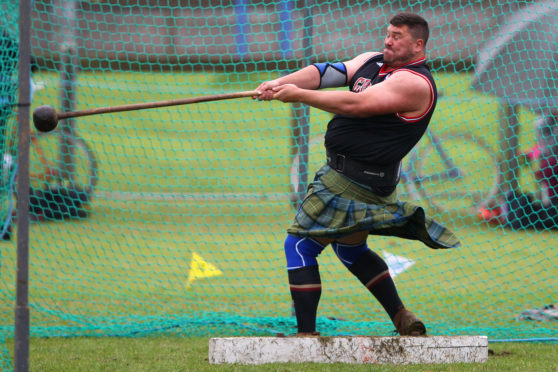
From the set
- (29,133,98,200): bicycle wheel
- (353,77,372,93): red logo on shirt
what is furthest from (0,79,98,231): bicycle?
(353,77,372,93): red logo on shirt

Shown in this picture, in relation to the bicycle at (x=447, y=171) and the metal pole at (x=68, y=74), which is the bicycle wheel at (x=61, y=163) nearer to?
the metal pole at (x=68, y=74)

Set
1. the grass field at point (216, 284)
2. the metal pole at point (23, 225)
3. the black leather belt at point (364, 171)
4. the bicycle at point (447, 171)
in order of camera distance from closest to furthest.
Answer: the metal pole at point (23, 225), the black leather belt at point (364, 171), the grass field at point (216, 284), the bicycle at point (447, 171)

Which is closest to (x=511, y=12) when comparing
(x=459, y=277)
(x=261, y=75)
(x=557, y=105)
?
(x=557, y=105)

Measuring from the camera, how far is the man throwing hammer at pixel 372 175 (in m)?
3.28

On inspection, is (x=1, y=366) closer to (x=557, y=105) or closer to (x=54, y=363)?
(x=54, y=363)

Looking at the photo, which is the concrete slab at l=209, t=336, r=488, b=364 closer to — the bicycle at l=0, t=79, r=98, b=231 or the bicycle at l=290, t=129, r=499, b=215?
the bicycle at l=0, t=79, r=98, b=231

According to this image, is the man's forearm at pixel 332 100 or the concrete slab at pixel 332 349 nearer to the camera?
the man's forearm at pixel 332 100

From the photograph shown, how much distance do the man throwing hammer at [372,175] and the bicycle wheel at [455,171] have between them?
3963 mm

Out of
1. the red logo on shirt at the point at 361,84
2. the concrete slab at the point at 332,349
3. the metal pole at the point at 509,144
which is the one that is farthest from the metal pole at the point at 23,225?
the metal pole at the point at 509,144

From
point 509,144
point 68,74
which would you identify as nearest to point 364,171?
point 509,144

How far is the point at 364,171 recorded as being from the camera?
11.0ft

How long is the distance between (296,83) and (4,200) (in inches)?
81.2

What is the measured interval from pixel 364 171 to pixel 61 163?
4.56 meters

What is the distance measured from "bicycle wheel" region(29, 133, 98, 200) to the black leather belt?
150 inches
